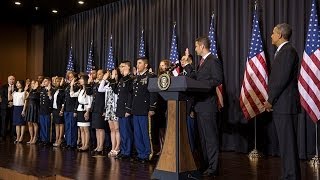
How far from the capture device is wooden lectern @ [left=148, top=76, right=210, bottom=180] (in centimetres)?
315

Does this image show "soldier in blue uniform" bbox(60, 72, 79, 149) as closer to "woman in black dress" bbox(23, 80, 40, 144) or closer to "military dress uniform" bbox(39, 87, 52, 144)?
"military dress uniform" bbox(39, 87, 52, 144)

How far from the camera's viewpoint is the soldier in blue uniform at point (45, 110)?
22.8 feet

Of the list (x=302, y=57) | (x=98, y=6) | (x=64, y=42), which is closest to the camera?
(x=302, y=57)

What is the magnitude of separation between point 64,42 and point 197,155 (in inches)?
284

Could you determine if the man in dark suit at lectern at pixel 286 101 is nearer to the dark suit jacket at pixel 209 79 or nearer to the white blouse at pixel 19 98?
the dark suit jacket at pixel 209 79

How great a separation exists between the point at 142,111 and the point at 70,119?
6.76ft

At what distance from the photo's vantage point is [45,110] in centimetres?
696

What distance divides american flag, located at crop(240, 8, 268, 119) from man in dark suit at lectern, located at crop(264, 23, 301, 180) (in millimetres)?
2279

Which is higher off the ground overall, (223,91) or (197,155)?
(223,91)

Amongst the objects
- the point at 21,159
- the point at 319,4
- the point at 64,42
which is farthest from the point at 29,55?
the point at 319,4

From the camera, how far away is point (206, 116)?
3641 mm

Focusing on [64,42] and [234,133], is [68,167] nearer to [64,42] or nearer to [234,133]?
[234,133]

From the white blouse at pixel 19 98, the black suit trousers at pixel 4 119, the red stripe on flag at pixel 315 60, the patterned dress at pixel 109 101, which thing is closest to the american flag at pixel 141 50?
the patterned dress at pixel 109 101

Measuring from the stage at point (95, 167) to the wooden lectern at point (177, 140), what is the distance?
52cm
